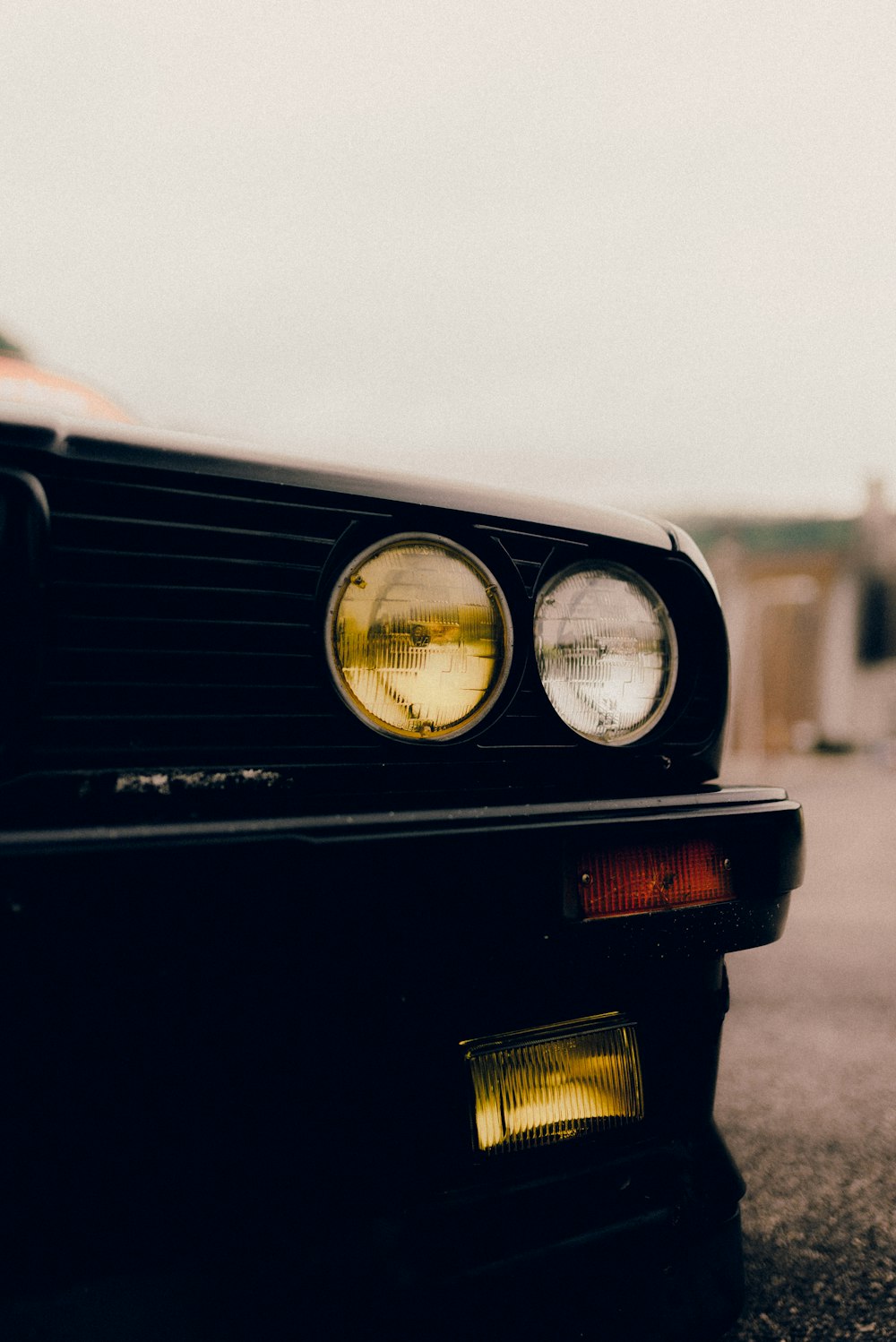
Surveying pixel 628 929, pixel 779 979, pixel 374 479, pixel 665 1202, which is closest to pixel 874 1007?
pixel 779 979

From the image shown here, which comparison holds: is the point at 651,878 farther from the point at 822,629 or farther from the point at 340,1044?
the point at 822,629

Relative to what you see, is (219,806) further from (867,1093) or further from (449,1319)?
(867,1093)

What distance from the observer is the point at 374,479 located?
39.4 inches

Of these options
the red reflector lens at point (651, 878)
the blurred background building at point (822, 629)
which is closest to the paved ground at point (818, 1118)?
the red reflector lens at point (651, 878)

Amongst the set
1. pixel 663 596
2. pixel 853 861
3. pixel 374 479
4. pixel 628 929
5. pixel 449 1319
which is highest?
pixel 374 479

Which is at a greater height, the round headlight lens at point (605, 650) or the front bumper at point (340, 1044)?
the round headlight lens at point (605, 650)

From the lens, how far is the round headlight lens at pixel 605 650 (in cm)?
108

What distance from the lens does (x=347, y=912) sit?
859 mm

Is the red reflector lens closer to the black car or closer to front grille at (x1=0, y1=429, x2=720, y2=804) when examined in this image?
the black car

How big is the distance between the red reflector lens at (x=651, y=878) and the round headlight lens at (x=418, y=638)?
204 millimetres

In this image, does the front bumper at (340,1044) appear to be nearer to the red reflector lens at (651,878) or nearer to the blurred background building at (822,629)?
the red reflector lens at (651,878)

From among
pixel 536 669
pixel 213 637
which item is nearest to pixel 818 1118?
pixel 536 669

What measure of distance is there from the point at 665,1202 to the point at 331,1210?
0.38m

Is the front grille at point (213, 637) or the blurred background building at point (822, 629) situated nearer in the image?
the front grille at point (213, 637)
